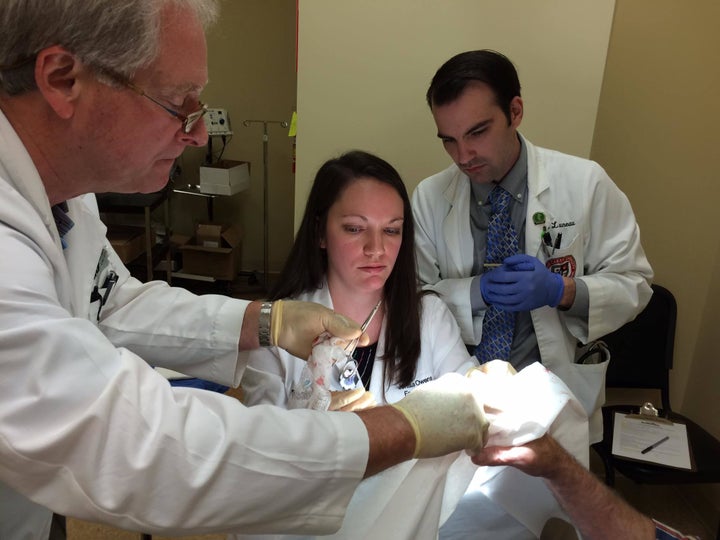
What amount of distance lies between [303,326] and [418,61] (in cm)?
115

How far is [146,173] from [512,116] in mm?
1078

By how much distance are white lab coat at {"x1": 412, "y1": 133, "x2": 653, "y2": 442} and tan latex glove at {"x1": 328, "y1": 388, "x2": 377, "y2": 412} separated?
1.91 ft

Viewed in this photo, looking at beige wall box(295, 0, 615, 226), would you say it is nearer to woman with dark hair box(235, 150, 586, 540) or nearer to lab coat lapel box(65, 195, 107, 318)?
woman with dark hair box(235, 150, 586, 540)

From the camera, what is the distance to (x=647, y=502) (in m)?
2.44

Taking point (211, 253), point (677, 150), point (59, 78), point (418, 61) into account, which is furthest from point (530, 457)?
point (211, 253)

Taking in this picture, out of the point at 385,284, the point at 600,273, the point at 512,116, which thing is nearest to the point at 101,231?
the point at 385,284

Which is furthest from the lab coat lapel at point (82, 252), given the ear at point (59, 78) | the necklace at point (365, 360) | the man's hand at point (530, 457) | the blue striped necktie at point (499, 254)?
the blue striped necktie at point (499, 254)

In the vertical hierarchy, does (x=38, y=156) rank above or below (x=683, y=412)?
above

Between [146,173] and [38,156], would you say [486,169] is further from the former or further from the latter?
[38,156]

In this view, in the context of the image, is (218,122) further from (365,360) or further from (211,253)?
(365,360)

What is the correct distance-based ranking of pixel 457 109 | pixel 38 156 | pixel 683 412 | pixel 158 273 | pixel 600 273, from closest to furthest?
pixel 38 156 < pixel 457 109 < pixel 600 273 < pixel 683 412 < pixel 158 273

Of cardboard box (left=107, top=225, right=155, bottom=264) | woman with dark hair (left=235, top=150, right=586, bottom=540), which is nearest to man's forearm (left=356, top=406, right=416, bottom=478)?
woman with dark hair (left=235, top=150, right=586, bottom=540)

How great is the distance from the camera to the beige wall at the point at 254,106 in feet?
14.3

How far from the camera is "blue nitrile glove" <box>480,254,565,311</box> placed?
1515mm
